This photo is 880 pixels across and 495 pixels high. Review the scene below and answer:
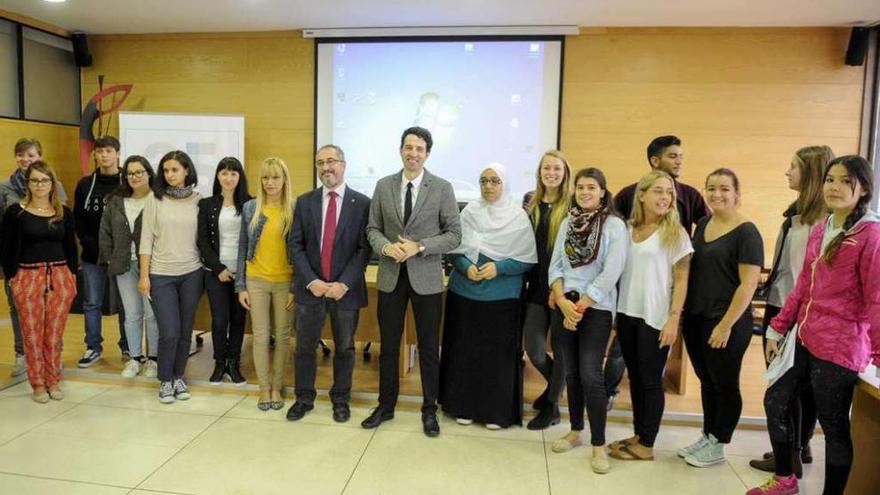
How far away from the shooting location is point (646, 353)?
283cm

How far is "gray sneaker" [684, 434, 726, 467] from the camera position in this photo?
2.98m

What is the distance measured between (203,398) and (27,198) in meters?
1.63

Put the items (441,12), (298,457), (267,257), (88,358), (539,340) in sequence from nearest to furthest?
1. (298,457)
2. (539,340)
3. (267,257)
4. (88,358)
5. (441,12)

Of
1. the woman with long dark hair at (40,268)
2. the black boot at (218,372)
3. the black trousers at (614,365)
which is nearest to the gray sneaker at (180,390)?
the black boot at (218,372)

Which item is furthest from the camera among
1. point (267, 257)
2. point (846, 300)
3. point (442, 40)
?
point (442, 40)

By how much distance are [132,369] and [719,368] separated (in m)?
3.70

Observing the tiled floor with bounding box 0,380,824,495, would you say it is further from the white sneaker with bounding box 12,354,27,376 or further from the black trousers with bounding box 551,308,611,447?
the white sneaker with bounding box 12,354,27,376

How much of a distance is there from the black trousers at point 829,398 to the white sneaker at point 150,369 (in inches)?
148

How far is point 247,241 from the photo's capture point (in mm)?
3498

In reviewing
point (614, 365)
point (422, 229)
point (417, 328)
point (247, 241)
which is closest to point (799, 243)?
point (614, 365)

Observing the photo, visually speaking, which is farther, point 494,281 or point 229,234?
point 229,234

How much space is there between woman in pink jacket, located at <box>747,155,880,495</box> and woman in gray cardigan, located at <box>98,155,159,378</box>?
3690 millimetres

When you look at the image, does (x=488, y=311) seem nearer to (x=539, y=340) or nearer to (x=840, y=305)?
(x=539, y=340)

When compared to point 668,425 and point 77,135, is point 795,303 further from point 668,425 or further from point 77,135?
point 77,135
